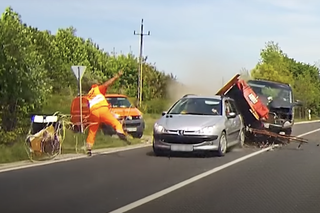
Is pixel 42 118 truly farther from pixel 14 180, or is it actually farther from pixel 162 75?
pixel 162 75

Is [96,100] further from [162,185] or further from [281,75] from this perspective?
[281,75]

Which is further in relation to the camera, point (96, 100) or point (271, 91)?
point (271, 91)

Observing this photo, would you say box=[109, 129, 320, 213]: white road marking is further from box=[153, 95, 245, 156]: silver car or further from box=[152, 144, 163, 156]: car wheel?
box=[152, 144, 163, 156]: car wheel

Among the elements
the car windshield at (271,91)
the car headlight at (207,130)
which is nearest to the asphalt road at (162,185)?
the car headlight at (207,130)

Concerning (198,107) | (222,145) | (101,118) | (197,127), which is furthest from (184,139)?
(101,118)

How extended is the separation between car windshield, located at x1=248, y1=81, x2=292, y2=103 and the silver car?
23.4 ft

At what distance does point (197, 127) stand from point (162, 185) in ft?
14.4

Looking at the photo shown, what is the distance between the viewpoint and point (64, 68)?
43.8 m

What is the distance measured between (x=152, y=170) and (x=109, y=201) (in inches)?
149

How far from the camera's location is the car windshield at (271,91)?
24.2m

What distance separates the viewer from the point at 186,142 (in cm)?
1510

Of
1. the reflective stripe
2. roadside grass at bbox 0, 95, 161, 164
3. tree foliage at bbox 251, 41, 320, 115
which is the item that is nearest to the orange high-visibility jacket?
the reflective stripe

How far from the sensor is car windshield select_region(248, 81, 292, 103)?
24.2 m

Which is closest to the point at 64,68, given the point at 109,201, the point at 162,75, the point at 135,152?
the point at 162,75
